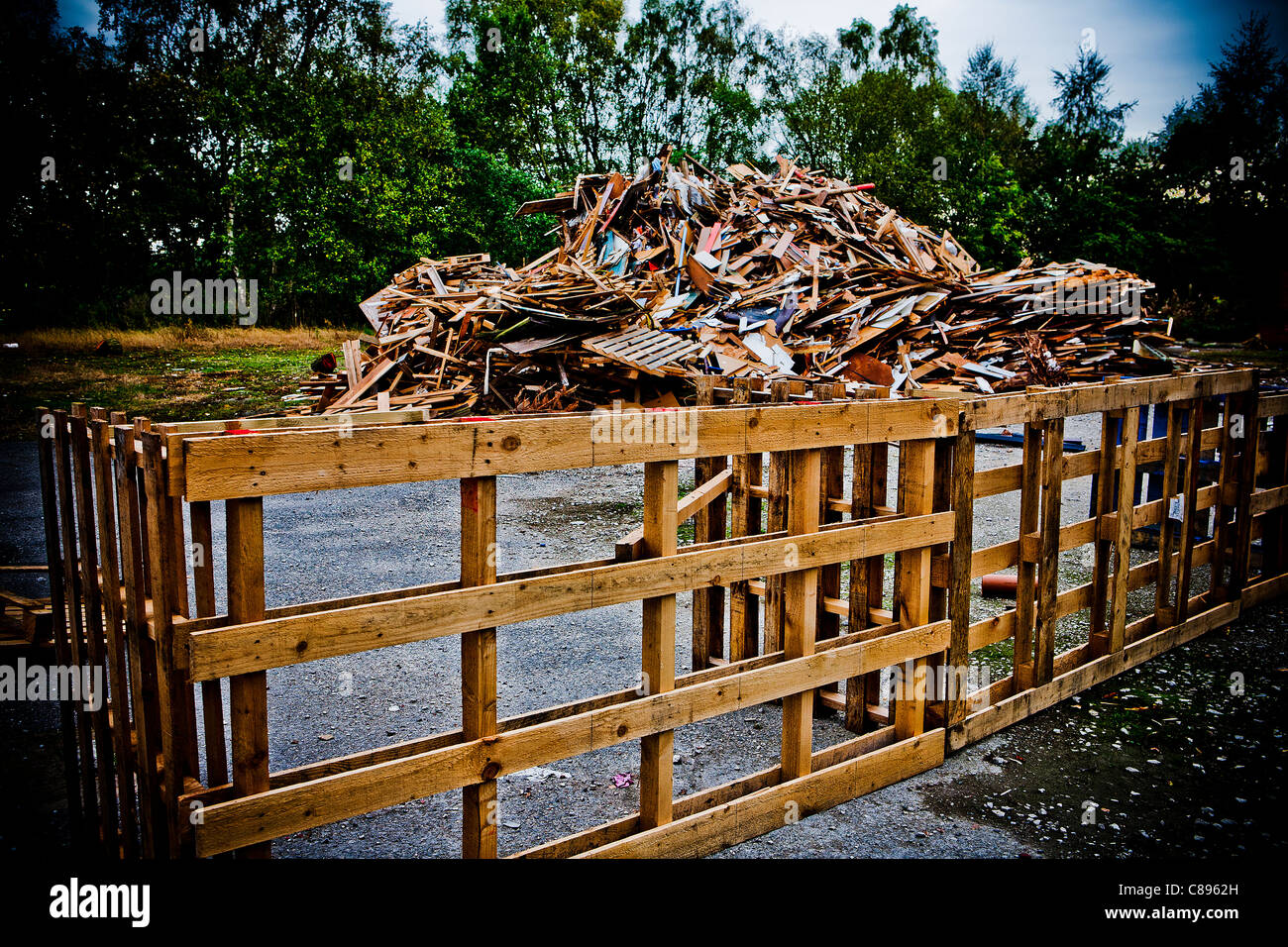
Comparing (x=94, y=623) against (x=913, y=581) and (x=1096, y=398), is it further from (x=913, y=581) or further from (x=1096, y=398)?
(x=1096, y=398)

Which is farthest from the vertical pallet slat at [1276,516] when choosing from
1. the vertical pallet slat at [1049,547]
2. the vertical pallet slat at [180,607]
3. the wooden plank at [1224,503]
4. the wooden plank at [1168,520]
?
the vertical pallet slat at [180,607]

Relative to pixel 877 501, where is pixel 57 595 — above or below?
below

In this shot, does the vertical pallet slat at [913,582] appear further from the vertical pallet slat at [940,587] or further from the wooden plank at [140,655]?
the wooden plank at [140,655]

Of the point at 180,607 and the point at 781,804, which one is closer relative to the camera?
the point at 180,607

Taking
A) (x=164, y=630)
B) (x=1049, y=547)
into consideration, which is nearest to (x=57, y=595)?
(x=164, y=630)

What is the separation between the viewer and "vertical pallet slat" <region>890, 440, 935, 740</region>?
379cm

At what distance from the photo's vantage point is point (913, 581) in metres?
3.83

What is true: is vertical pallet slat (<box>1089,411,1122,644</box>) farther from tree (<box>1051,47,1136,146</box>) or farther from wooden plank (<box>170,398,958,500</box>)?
tree (<box>1051,47,1136,146</box>)

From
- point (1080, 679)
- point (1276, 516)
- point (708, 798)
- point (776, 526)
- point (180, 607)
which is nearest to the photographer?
point (180, 607)

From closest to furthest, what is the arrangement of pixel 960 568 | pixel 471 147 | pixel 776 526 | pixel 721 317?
pixel 960 568 < pixel 776 526 < pixel 721 317 < pixel 471 147

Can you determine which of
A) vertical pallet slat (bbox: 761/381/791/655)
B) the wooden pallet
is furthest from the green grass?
vertical pallet slat (bbox: 761/381/791/655)

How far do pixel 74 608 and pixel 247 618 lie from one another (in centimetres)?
117

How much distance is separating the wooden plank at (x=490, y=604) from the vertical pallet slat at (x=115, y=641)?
Result: 63 centimetres
